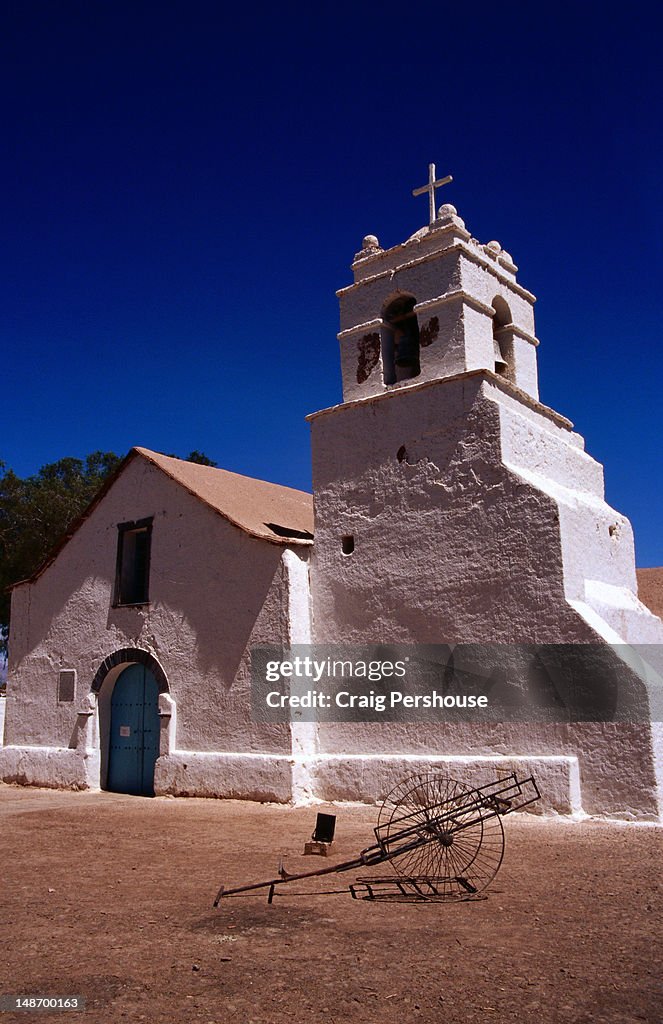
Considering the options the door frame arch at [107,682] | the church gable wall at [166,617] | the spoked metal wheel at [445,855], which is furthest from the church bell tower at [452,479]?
the door frame arch at [107,682]

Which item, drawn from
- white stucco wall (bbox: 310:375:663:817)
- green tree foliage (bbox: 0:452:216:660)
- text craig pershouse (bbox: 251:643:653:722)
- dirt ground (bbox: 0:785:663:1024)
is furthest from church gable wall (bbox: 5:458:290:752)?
green tree foliage (bbox: 0:452:216:660)

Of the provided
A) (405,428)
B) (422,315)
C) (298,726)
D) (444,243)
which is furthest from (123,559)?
(444,243)

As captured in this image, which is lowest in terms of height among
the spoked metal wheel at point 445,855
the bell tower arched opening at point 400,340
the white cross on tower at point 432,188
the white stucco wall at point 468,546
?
the spoked metal wheel at point 445,855

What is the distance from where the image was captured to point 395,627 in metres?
10.9

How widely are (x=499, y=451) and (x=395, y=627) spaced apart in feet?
9.16

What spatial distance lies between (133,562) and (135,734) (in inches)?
120

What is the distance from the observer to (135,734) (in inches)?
524

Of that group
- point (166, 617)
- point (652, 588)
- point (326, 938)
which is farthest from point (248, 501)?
point (326, 938)

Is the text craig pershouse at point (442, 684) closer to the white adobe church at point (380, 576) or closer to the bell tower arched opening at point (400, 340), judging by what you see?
the white adobe church at point (380, 576)

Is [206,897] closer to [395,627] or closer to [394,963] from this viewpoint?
[394,963]

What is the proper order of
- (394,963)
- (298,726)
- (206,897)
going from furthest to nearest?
(298,726)
(206,897)
(394,963)

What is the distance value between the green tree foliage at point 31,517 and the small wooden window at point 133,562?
34.4ft

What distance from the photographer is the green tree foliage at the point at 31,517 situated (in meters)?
24.7

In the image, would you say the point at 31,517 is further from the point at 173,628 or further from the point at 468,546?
the point at 468,546
